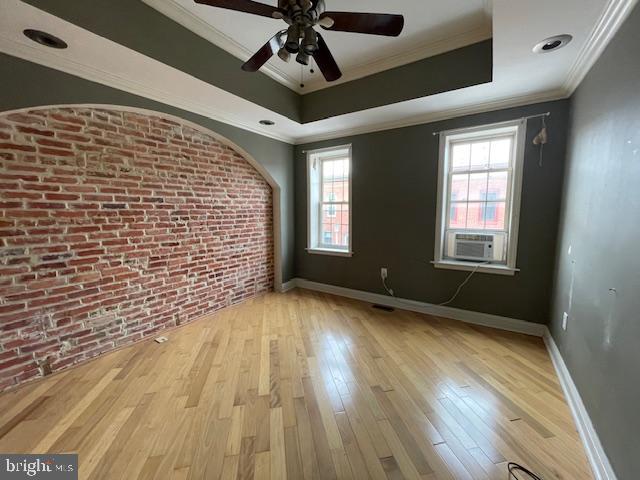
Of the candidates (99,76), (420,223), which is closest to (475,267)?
(420,223)

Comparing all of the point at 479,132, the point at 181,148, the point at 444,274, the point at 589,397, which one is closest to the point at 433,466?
the point at 589,397

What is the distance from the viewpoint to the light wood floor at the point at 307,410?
1347 millimetres

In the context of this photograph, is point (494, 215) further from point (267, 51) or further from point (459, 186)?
point (267, 51)

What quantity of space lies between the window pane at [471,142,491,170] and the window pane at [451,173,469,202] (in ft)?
0.49

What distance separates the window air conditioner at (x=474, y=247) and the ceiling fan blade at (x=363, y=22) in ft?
7.76

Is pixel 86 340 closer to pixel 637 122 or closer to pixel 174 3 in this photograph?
pixel 174 3

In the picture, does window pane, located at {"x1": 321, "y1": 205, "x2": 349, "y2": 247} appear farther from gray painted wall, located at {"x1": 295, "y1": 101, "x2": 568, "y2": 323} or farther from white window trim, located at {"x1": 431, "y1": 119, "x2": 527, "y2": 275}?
white window trim, located at {"x1": 431, "y1": 119, "x2": 527, "y2": 275}

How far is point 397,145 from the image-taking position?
131 inches

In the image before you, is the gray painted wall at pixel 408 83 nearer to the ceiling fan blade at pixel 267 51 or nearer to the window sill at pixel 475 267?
the ceiling fan blade at pixel 267 51

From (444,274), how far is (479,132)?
172 centimetres

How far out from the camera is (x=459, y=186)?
307 cm

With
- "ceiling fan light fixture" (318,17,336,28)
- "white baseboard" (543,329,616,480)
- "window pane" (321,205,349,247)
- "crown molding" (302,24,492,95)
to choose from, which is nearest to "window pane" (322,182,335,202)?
"window pane" (321,205,349,247)

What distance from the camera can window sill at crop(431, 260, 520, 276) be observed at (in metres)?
2.79

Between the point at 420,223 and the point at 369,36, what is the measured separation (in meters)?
2.11
